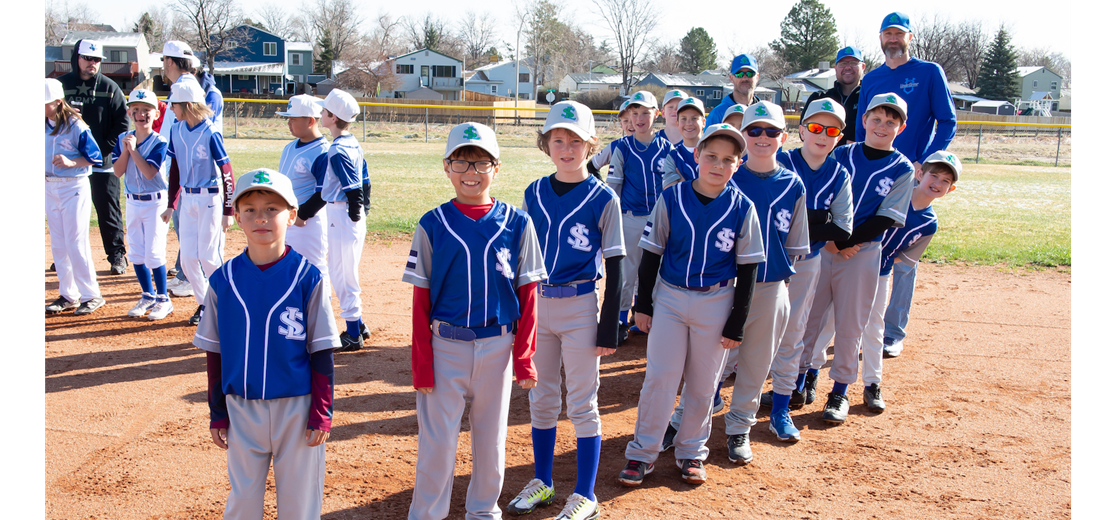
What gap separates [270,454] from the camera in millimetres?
2945

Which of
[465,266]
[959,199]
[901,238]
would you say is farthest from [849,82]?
[959,199]

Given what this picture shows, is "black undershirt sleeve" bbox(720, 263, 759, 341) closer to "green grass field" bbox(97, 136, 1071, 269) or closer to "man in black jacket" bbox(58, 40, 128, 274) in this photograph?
"man in black jacket" bbox(58, 40, 128, 274)

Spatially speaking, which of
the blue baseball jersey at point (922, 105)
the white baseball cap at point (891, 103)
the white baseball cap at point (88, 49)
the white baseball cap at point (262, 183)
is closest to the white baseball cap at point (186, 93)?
the white baseball cap at point (88, 49)

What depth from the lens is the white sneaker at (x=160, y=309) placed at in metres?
6.95

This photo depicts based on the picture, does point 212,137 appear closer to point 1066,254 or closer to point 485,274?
point 485,274

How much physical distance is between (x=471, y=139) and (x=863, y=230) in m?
2.97

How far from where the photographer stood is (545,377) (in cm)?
372

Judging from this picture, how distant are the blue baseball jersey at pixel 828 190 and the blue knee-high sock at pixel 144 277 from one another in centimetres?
593

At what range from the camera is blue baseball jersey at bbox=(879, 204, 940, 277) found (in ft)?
18.0

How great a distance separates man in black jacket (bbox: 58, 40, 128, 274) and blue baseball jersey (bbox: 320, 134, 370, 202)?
3532mm

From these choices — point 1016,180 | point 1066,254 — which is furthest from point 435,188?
point 1016,180

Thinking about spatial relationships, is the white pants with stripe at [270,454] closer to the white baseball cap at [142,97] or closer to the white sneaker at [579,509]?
the white sneaker at [579,509]

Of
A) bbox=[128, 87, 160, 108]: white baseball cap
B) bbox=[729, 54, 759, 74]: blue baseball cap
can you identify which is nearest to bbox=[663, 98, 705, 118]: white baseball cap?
bbox=[729, 54, 759, 74]: blue baseball cap

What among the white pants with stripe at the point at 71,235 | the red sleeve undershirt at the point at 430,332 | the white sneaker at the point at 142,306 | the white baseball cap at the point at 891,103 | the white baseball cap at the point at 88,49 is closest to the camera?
the red sleeve undershirt at the point at 430,332
